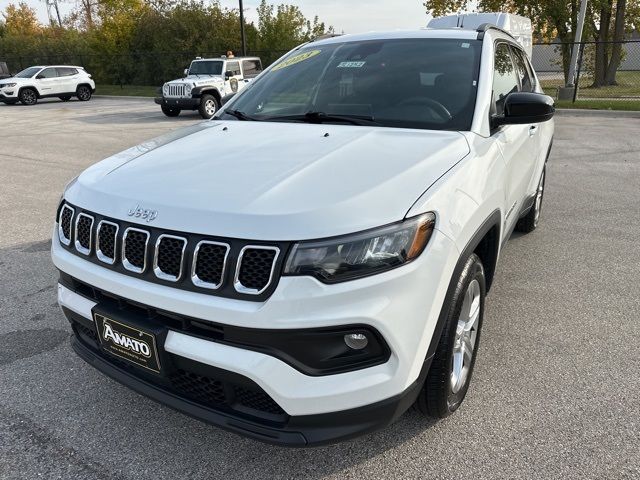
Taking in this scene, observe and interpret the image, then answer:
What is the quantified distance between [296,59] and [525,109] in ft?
5.63

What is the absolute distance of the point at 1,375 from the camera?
114 inches

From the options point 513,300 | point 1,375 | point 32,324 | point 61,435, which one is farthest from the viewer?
point 513,300

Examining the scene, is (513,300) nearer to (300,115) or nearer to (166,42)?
(300,115)

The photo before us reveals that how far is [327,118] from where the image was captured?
297 cm

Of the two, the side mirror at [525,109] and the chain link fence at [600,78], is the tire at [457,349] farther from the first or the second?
the chain link fence at [600,78]

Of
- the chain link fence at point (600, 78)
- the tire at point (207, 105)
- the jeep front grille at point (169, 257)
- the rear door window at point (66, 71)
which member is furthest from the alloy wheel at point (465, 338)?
the rear door window at point (66, 71)

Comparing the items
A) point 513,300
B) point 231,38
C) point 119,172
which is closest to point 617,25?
point 231,38

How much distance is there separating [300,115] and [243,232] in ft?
4.93

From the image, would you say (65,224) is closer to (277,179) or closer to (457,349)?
(277,179)

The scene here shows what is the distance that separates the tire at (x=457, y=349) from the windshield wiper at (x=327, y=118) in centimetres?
97

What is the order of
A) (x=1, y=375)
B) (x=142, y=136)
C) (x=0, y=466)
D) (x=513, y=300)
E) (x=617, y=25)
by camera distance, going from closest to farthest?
(x=0, y=466)
(x=1, y=375)
(x=513, y=300)
(x=142, y=136)
(x=617, y=25)

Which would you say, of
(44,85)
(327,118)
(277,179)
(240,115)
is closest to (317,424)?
(277,179)

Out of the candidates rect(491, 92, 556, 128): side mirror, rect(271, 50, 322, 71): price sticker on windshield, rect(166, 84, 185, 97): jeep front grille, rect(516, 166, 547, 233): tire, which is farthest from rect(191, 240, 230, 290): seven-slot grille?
rect(166, 84, 185, 97): jeep front grille

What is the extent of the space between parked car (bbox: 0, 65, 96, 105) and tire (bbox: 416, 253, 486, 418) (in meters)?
24.9
